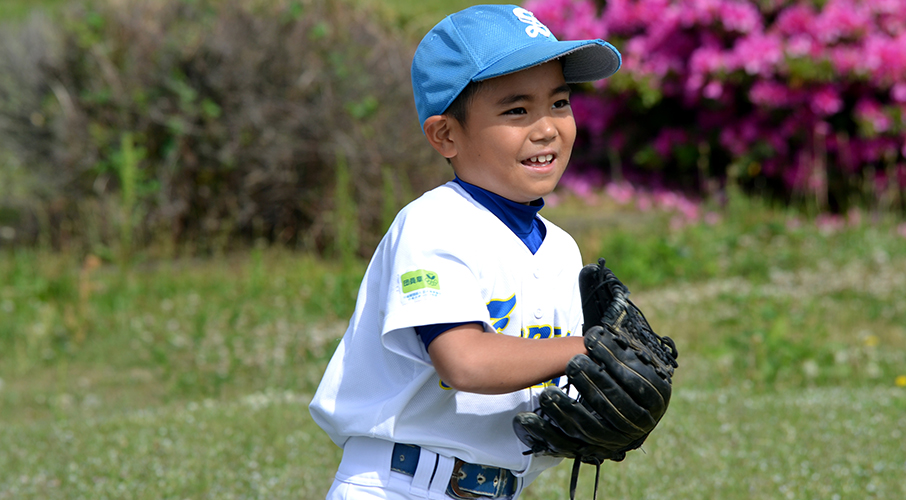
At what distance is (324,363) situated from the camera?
6.22 metres

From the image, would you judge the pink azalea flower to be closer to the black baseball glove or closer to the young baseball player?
the young baseball player

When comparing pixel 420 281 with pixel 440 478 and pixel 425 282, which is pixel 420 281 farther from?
pixel 440 478

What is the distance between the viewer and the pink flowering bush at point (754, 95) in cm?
841

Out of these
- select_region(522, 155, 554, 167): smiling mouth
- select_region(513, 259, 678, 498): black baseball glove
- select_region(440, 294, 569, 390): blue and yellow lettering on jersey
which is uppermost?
select_region(522, 155, 554, 167): smiling mouth

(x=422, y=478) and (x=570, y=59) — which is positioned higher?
(x=570, y=59)

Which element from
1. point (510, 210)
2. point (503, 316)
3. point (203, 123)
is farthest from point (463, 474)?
point (203, 123)

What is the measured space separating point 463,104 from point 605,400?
0.76m

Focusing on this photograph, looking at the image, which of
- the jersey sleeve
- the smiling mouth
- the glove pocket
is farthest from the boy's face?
the glove pocket

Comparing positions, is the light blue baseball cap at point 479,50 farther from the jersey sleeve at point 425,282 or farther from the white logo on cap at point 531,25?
the jersey sleeve at point 425,282

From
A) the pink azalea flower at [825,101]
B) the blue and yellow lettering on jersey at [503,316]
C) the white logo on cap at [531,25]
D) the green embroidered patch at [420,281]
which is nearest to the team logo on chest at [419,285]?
the green embroidered patch at [420,281]

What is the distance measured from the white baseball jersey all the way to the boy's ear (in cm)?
9

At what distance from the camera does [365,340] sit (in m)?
2.36

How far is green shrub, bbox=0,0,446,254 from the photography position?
760cm

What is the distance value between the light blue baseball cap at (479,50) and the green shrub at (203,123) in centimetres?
525
